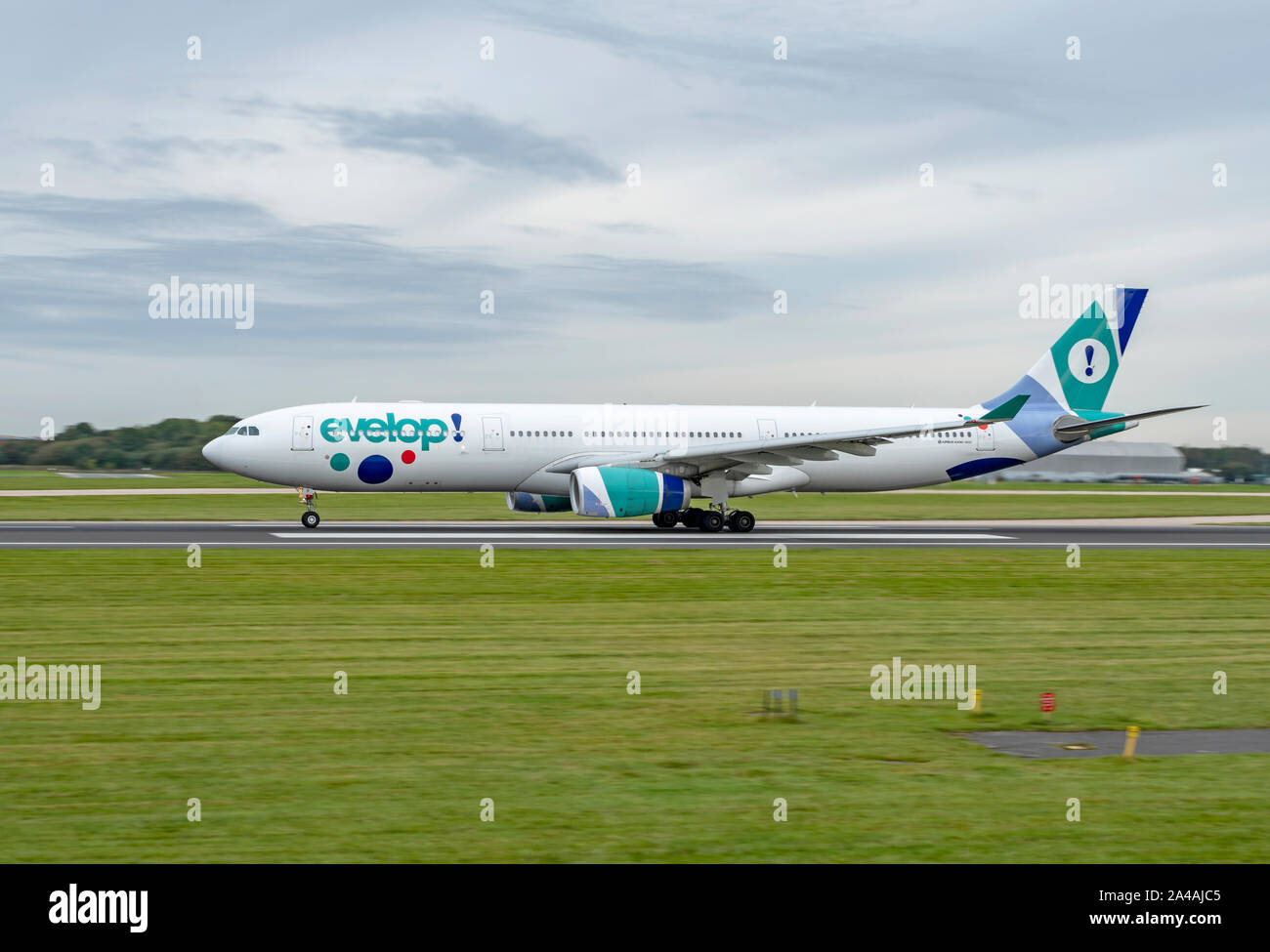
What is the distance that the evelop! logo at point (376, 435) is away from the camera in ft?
120

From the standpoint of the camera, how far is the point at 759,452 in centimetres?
3694

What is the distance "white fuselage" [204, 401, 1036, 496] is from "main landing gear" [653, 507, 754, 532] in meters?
0.82

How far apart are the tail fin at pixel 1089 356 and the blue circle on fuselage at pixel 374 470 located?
76.5 feet

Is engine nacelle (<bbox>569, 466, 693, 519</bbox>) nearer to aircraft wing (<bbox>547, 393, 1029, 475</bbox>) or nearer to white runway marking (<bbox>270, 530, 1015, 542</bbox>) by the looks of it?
white runway marking (<bbox>270, 530, 1015, 542</bbox>)

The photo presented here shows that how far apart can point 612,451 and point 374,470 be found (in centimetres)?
755

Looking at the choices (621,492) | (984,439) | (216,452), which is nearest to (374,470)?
(216,452)

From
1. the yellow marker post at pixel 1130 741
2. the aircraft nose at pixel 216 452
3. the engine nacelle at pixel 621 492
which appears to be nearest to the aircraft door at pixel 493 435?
the engine nacelle at pixel 621 492

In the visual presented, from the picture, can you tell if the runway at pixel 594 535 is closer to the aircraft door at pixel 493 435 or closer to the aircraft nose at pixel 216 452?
the aircraft nose at pixel 216 452

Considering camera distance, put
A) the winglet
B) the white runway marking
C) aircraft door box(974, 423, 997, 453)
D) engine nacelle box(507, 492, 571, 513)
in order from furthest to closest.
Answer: aircraft door box(974, 423, 997, 453) < engine nacelle box(507, 492, 571, 513) < the winglet < the white runway marking

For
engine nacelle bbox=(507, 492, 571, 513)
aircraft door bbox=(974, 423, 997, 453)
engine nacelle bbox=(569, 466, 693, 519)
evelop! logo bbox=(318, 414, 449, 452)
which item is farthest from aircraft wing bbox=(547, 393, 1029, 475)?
aircraft door bbox=(974, 423, 997, 453)

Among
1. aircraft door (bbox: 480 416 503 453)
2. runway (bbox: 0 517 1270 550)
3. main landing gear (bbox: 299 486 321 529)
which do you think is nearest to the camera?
runway (bbox: 0 517 1270 550)

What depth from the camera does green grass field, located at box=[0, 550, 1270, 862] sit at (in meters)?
8.38

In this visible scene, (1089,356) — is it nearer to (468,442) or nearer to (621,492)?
(621,492)

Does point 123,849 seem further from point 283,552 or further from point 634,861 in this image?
point 283,552
